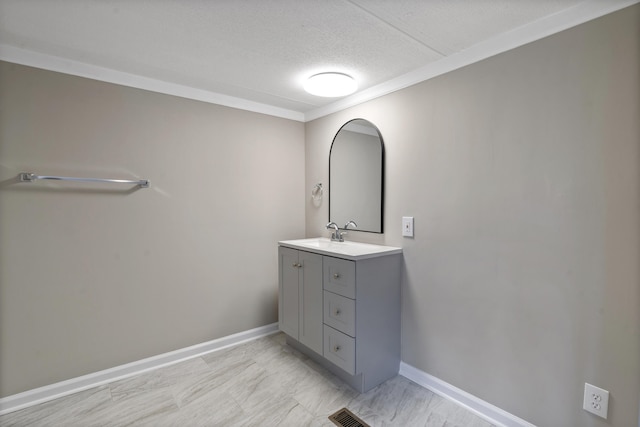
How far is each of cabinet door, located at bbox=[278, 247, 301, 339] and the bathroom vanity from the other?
0.06ft

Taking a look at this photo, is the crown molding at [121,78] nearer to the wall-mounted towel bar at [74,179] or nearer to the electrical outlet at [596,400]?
the wall-mounted towel bar at [74,179]

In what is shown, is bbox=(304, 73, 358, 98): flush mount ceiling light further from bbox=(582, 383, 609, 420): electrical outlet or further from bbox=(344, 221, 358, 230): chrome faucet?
bbox=(582, 383, 609, 420): electrical outlet

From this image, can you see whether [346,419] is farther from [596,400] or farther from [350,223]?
[350,223]

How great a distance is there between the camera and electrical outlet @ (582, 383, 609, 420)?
131cm

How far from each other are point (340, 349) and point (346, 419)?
0.38 m

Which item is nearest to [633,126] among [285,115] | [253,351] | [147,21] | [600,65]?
[600,65]

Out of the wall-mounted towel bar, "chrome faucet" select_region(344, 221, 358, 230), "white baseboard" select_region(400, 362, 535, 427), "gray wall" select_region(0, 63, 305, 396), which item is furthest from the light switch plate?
the wall-mounted towel bar

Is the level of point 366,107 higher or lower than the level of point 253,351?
higher

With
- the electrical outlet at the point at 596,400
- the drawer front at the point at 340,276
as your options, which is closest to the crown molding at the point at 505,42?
the drawer front at the point at 340,276

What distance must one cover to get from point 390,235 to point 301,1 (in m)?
1.52

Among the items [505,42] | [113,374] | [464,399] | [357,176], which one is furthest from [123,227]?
[505,42]

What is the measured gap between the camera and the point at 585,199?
1.36 metres

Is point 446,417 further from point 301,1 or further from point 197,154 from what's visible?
point 197,154

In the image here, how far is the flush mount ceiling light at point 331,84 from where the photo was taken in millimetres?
2041
